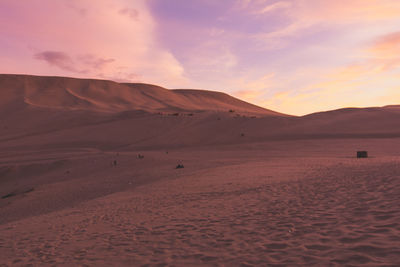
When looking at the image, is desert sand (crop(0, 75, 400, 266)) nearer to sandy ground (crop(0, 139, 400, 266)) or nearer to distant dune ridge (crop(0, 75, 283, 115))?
sandy ground (crop(0, 139, 400, 266))

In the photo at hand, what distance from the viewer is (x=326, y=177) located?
1047cm

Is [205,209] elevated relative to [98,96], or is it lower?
lower

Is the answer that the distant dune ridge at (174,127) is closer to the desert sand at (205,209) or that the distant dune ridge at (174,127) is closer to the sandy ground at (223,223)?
the desert sand at (205,209)

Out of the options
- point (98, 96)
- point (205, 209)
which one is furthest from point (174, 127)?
point (98, 96)

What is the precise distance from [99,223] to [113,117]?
3799 centimetres

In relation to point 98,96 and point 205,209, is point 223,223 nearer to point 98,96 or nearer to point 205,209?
point 205,209

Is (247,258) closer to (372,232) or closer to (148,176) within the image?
(372,232)

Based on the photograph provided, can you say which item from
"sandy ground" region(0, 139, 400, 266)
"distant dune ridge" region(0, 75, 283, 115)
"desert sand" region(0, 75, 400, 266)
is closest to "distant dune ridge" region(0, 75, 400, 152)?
"desert sand" region(0, 75, 400, 266)

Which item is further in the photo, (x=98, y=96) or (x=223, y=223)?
(x=98, y=96)

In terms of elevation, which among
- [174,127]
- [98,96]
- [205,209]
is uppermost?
[98,96]

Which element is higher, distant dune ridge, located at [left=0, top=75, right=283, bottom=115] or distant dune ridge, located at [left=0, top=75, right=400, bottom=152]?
distant dune ridge, located at [left=0, top=75, right=283, bottom=115]

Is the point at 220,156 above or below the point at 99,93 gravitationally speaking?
below

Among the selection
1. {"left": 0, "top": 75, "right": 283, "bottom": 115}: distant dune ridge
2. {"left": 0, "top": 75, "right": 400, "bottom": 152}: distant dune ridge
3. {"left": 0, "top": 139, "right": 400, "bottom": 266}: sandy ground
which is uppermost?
{"left": 0, "top": 75, "right": 283, "bottom": 115}: distant dune ridge

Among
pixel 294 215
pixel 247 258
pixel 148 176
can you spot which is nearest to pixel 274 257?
pixel 247 258
